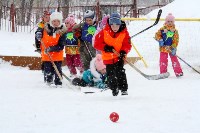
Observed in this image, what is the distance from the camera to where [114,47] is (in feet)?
20.8

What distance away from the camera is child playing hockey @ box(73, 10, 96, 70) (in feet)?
29.4

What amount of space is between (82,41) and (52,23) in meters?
1.48

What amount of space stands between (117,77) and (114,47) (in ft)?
1.62

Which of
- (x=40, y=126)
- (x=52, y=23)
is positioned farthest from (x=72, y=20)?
(x=40, y=126)

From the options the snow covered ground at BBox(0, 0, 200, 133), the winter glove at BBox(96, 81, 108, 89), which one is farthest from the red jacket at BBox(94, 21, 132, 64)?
the winter glove at BBox(96, 81, 108, 89)

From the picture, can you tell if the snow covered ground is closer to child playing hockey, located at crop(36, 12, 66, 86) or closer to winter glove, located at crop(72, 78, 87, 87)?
winter glove, located at crop(72, 78, 87, 87)

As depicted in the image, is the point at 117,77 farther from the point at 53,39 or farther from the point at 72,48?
the point at 72,48

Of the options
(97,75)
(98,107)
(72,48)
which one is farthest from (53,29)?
(98,107)

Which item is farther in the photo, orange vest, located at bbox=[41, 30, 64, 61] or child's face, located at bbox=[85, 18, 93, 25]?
Answer: child's face, located at bbox=[85, 18, 93, 25]

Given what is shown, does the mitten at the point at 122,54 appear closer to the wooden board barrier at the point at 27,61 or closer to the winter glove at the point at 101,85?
the winter glove at the point at 101,85

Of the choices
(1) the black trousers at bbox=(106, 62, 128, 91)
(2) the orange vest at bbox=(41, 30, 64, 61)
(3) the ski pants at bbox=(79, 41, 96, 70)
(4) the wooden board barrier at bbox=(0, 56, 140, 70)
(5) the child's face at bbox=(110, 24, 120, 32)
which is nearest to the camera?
(5) the child's face at bbox=(110, 24, 120, 32)

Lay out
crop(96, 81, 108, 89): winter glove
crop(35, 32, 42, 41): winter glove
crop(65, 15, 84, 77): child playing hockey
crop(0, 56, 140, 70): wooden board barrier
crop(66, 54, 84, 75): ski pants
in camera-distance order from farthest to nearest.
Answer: crop(0, 56, 140, 70): wooden board barrier, crop(66, 54, 84, 75): ski pants, crop(65, 15, 84, 77): child playing hockey, crop(35, 32, 42, 41): winter glove, crop(96, 81, 108, 89): winter glove

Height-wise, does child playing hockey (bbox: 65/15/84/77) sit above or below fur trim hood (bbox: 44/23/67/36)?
below

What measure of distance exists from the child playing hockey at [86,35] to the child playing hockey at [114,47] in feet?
8.69
